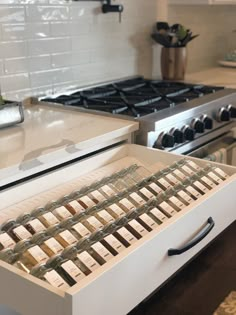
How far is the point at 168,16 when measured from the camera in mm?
2770

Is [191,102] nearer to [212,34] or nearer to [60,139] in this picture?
[60,139]

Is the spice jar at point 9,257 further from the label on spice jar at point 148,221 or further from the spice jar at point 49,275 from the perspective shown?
the label on spice jar at point 148,221

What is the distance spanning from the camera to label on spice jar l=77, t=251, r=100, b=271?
3.15ft

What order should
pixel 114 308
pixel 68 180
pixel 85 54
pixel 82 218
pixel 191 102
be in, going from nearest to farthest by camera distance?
pixel 114 308
pixel 82 218
pixel 68 180
pixel 191 102
pixel 85 54

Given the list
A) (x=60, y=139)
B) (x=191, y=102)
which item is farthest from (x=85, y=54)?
(x=60, y=139)

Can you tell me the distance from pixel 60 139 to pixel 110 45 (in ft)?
3.59

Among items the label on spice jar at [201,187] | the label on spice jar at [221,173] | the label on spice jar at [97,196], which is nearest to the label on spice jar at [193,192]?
the label on spice jar at [201,187]

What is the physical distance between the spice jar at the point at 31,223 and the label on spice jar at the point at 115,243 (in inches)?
6.4

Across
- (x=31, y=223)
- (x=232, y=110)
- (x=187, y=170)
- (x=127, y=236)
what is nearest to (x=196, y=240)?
(x=127, y=236)

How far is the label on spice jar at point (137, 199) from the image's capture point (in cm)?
126

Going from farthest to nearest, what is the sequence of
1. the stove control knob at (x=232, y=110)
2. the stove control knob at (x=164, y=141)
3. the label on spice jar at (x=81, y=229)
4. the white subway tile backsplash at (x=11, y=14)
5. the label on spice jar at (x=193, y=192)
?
the stove control knob at (x=232, y=110), the white subway tile backsplash at (x=11, y=14), the stove control knob at (x=164, y=141), the label on spice jar at (x=193, y=192), the label on spice jar at (x=81, y=229)

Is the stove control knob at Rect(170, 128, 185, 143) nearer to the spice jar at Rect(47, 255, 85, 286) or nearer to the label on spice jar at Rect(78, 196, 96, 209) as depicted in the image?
the label on spice jar at Rect(78, 196, 96, 209)

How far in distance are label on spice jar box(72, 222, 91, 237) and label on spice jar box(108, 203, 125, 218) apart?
11 cm

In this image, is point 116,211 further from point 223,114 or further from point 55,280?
point 223,114
